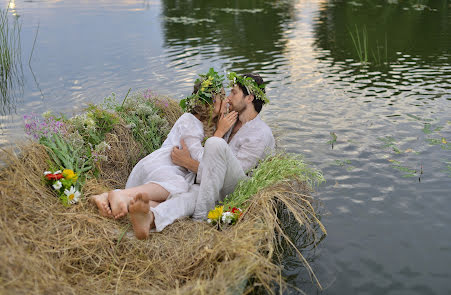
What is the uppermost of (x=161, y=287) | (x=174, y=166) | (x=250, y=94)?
(x=250, y=94)

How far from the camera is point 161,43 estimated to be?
15.9m

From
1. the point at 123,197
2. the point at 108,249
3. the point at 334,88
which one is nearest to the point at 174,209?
the point at 123,197

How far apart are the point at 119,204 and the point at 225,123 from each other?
5.03 feet

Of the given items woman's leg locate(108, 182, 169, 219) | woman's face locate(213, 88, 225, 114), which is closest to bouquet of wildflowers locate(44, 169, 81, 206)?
woman's leg locate(108, 182, 169, 219)

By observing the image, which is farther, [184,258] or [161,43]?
[161,43]

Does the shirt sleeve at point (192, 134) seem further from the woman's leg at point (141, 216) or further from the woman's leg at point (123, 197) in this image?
the woman's leg at point (141, 216)

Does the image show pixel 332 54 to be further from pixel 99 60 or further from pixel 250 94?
pixel 250 94

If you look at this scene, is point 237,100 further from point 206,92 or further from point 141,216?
point 141,216

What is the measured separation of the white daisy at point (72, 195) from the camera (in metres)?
4.49

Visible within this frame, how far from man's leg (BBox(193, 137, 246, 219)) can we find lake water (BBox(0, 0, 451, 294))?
1065mm

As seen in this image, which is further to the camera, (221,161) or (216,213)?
(221,161)

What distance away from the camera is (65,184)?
4551mm

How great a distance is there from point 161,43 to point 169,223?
12330 millimetres

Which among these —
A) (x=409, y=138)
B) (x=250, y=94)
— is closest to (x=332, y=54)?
(x=409, y=138)
